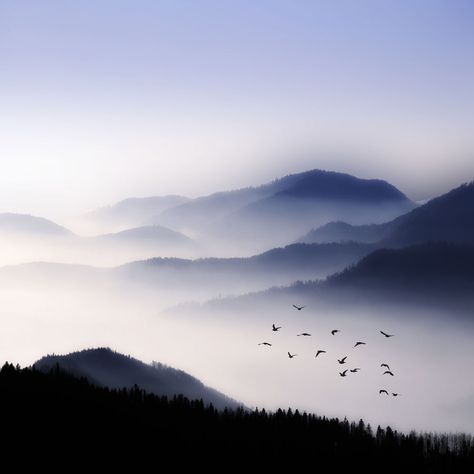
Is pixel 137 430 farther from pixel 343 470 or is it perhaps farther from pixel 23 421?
pixel 343 470

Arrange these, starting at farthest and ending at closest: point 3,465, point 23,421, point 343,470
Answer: point 343,470 → point 23,421 → point 3,465

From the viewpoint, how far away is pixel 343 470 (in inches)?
7785

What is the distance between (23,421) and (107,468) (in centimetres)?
2473

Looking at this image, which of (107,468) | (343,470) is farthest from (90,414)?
(343,470)

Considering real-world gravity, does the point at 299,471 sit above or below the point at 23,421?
below

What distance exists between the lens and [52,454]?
569ft

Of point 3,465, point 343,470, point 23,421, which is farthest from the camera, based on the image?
point 343,470

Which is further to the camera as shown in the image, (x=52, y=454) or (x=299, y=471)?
(x=299, y=471)

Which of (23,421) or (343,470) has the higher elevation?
(23,421)

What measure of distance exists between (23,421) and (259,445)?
57.1m

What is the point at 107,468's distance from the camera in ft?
575

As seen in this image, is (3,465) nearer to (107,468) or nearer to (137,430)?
(107,468)

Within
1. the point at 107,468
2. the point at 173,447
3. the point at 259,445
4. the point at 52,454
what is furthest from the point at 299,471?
the point at 52,454

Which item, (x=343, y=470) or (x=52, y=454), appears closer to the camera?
(x=52, y=454)
